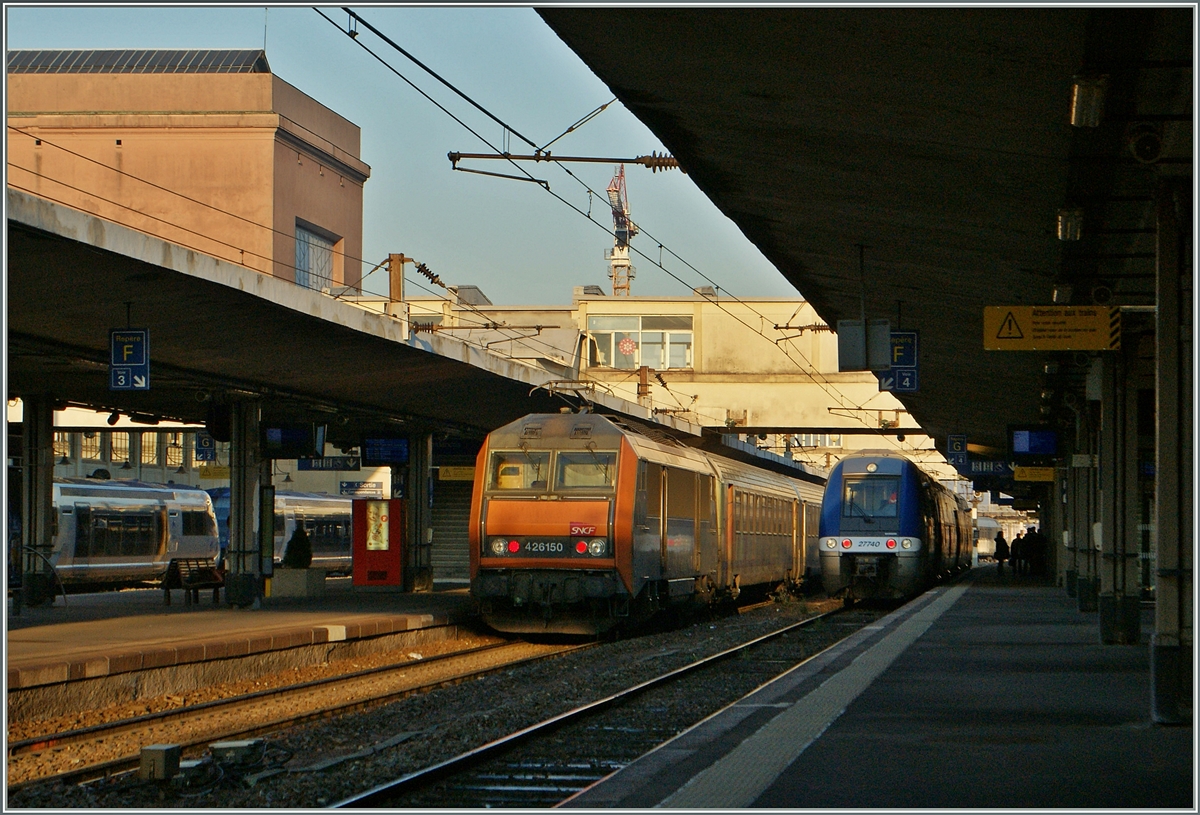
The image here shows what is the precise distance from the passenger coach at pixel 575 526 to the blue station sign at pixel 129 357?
199 inches

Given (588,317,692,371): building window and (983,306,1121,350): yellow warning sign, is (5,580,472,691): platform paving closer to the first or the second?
(983,306,1121,350): yellow warning sign

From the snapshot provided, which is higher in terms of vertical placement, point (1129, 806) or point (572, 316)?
point (572, 316)

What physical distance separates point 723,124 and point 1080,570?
16.6 metres

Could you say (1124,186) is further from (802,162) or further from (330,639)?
(330,639)

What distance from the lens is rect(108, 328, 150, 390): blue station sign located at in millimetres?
16953

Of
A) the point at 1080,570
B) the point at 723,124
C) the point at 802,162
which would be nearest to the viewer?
the point at 723,124

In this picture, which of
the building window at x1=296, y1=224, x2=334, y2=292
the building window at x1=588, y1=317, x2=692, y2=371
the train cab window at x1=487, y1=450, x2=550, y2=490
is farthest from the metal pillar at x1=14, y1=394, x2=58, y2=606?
the building window at x1=296, y1=224, x2=334, y2=292

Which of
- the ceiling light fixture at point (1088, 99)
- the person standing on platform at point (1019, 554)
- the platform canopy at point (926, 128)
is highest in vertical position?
the platform canopy at point (926, 128)

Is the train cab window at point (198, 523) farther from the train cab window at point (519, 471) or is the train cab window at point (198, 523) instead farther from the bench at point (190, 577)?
the train cab window at point (519, 471)

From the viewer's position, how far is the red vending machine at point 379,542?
2864 cm

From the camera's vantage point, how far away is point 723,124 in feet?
35.1

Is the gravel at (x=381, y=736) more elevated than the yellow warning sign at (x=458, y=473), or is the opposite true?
the yellow warning sign at (x=458, y=473)

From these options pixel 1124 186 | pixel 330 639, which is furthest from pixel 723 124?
pixel 330 639

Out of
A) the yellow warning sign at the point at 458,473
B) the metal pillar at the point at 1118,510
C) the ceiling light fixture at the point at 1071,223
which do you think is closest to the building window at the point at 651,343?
the yellow warning sign at the point at 458,473
